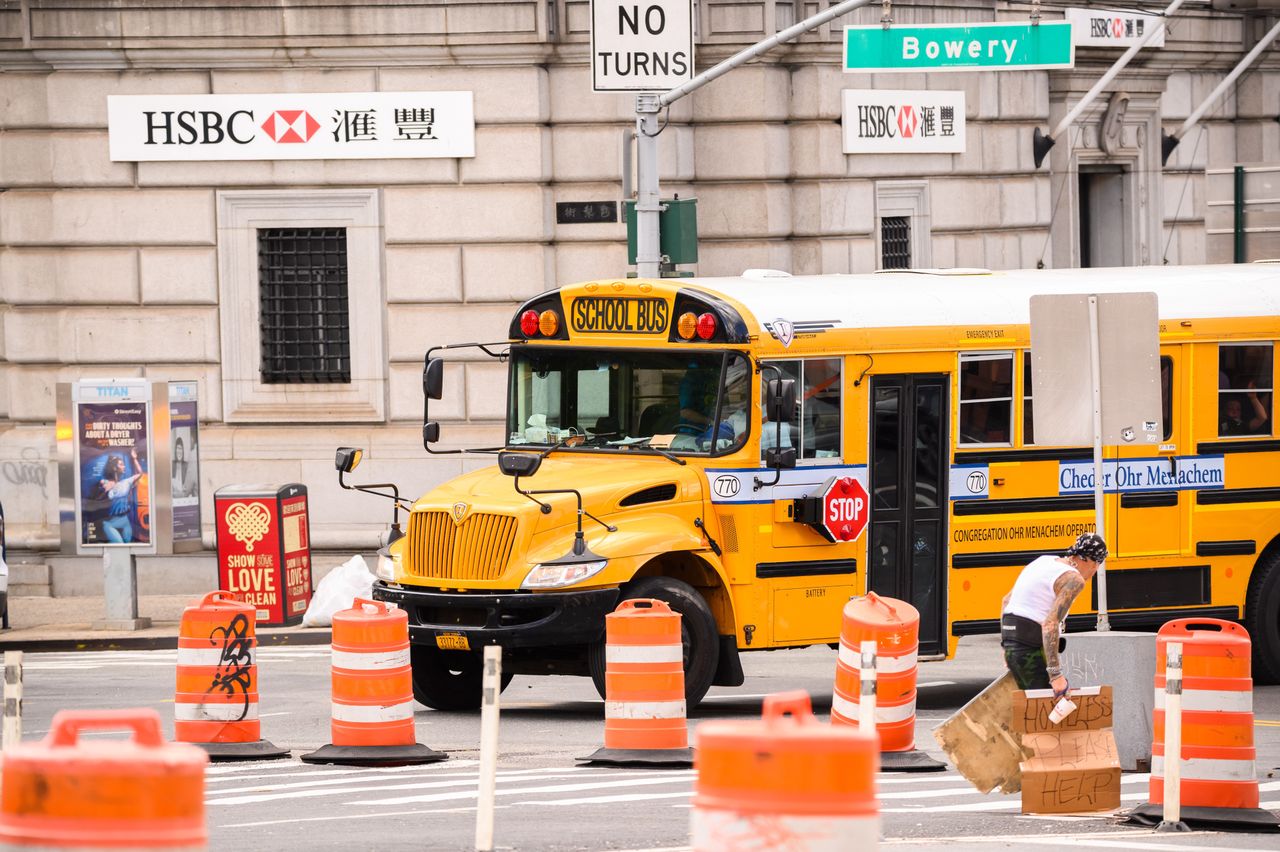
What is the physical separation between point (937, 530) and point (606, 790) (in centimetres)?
444

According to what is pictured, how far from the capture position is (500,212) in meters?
23.3

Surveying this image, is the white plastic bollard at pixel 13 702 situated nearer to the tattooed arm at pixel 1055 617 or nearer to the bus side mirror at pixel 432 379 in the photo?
the tattooed arm at pixel 1055 617

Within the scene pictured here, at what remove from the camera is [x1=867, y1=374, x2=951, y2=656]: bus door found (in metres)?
14.8

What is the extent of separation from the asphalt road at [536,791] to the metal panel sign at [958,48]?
239 inches

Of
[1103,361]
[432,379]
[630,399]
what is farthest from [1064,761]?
[432,379]

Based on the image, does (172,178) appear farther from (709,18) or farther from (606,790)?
(606,790)

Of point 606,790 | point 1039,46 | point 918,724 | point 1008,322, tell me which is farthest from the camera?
point 1039,46

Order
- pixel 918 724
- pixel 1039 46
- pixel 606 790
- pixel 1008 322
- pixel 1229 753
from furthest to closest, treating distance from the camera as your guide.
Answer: pixel 1039 46
pixel 1008 322
pixel 918 724
pixel 606 790
pixel 1229 753

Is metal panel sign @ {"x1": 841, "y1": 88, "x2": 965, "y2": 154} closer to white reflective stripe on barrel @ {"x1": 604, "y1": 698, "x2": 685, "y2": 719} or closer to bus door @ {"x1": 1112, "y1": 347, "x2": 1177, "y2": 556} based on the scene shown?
bus door @ {"x1": 1112, "y1": 347, "x2": 1177, "y2": 556}

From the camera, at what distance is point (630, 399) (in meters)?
14.9

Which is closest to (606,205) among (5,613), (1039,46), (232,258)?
(232,258)

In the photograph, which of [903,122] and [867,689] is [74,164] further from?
[867,689]

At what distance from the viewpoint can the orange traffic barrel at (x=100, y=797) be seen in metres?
5.57

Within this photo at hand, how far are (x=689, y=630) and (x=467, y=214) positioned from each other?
10.3 m
